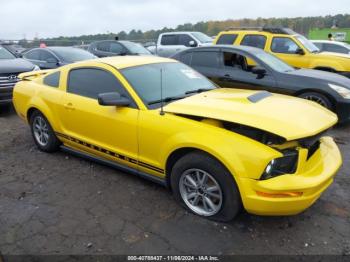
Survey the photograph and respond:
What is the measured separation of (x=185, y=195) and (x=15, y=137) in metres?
3.98

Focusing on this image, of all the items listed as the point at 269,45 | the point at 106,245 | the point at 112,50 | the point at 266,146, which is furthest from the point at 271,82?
the point at 112,50

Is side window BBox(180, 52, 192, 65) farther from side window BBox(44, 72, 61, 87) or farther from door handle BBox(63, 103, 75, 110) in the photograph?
door handle BBox(63, 103, 75, 110)

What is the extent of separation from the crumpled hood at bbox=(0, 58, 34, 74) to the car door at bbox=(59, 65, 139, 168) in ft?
12.0

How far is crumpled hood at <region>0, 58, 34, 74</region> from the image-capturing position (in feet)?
25.0

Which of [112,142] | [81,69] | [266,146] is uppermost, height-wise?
[81,69]

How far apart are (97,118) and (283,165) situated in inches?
88.8

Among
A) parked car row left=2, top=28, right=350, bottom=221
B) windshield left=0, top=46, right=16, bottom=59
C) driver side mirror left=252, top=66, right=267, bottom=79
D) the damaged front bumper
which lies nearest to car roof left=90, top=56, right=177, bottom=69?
parked car row left=2, top=28, right=350, bottom=221

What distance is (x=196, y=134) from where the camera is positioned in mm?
3303

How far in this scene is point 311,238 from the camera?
3180 millimetres

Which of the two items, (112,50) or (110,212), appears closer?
(110,212)

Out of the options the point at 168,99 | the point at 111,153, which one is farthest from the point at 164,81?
the point at 111,153

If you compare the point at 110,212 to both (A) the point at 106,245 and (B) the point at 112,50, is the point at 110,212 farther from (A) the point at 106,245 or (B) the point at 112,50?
(B) the point at 112,50

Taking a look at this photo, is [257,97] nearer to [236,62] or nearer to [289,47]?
[236,62]

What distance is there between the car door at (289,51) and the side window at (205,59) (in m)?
2.98
